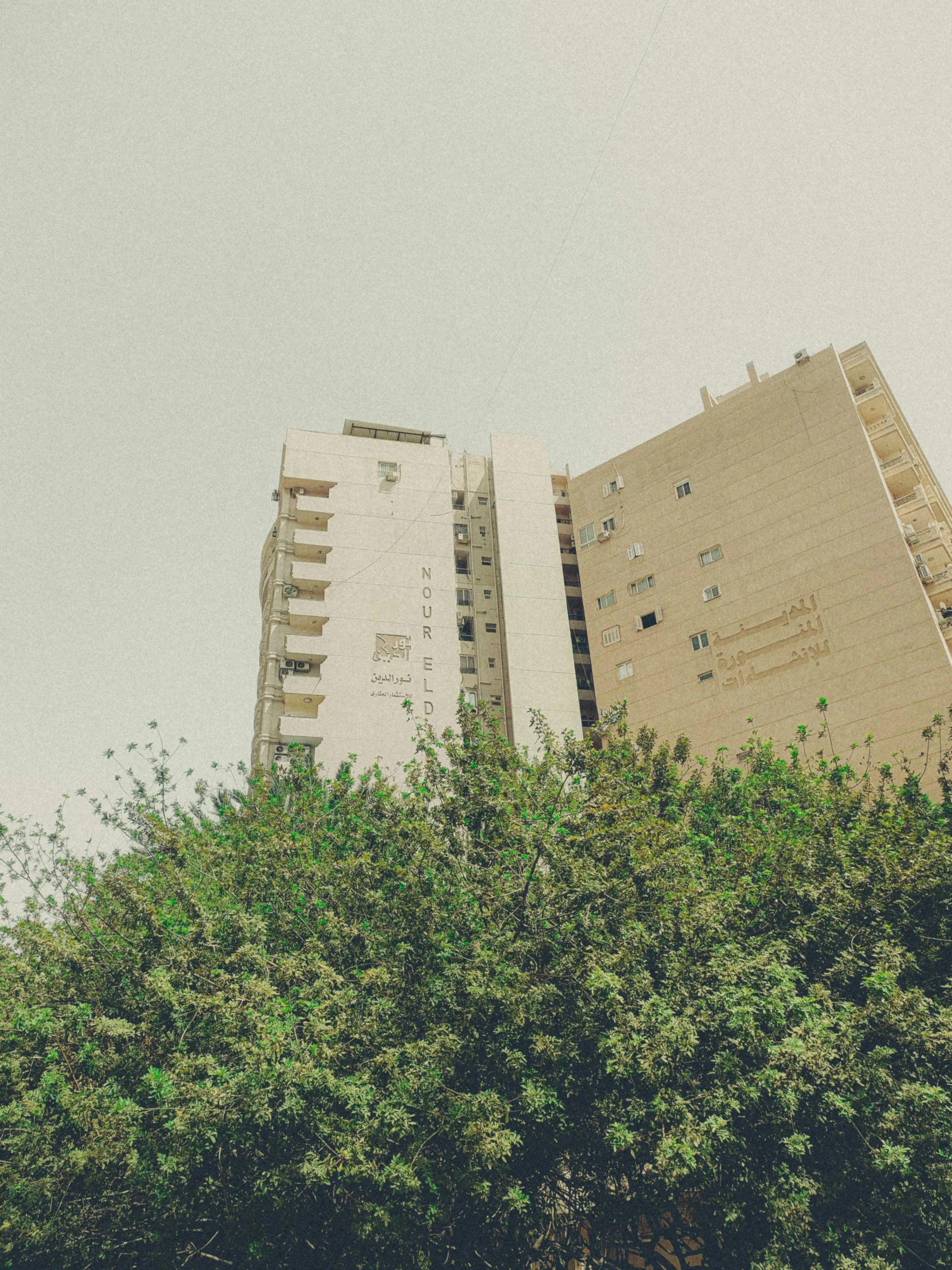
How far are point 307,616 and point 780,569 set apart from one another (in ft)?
59.7

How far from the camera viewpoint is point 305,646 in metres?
35.4

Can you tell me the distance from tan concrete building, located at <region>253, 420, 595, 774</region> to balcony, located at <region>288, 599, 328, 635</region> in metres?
0.05

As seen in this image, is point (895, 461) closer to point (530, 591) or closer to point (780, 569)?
point (780, 569)

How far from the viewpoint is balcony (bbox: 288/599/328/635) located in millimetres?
36188

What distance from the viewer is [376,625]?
36344 mm

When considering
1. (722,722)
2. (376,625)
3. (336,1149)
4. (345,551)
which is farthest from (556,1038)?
(345,551)

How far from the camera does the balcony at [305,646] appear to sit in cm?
3531

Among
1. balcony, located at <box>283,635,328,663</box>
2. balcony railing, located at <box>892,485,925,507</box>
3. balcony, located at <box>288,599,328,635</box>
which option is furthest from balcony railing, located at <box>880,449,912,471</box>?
balcony, located at <box>283,635,328,663</box>

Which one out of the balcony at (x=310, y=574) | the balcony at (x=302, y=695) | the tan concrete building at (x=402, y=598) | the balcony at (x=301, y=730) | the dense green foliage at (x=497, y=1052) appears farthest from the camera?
the balcony at (x=310, y=574)

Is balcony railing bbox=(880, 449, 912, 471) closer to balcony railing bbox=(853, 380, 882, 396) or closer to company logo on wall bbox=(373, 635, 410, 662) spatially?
balcony railing bbox=(853, 380, 882, 396)

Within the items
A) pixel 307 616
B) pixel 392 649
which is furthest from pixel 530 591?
pixel 307 616

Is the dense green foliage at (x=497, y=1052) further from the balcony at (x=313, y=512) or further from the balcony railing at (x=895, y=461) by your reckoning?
the balcony at (x=313, y=512)

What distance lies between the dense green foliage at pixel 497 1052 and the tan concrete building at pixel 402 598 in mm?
20198

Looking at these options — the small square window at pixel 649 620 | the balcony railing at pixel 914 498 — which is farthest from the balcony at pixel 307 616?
the balcony railing at pixel 914 498
